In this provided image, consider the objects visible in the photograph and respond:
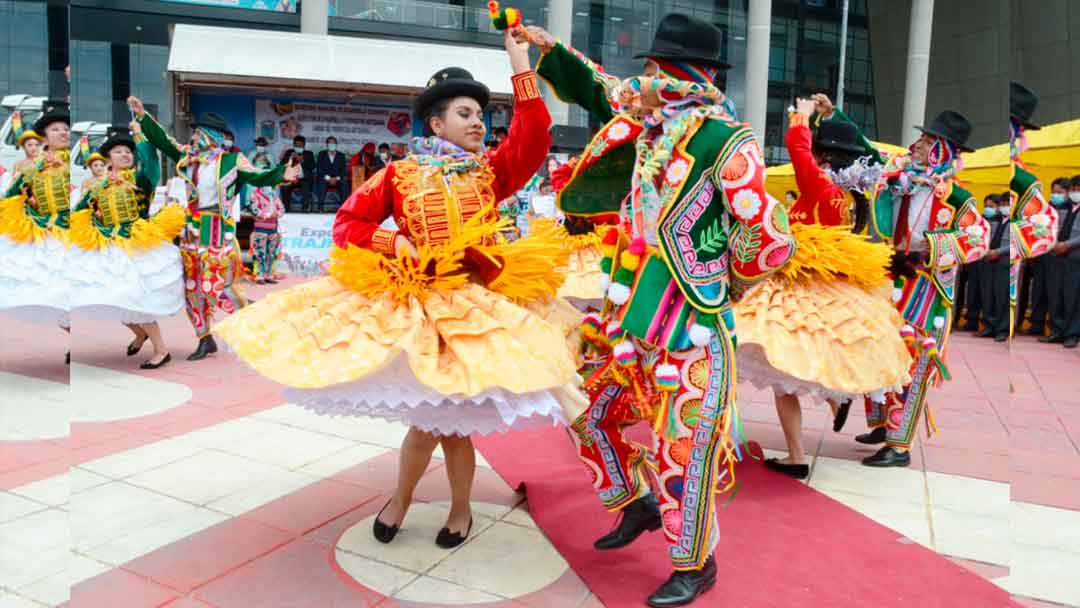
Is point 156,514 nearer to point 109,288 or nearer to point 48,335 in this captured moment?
point 109,288

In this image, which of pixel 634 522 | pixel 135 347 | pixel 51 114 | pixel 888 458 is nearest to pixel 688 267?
pixel 634 522

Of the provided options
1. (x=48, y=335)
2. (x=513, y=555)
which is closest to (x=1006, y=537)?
(x=513, y=555)

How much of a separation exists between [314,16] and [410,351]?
16816 mm

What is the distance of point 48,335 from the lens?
27.3 ft

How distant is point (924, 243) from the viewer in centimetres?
501

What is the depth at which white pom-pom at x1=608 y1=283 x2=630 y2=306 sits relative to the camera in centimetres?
334

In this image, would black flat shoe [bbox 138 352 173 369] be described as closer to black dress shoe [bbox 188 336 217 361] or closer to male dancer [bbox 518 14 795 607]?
black dress shoe [bbox 188 336 217 361]

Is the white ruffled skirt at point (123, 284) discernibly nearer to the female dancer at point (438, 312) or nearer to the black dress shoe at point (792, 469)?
the female dancer at point (438, 312)

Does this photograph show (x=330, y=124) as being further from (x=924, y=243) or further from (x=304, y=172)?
(x=924, y=243)

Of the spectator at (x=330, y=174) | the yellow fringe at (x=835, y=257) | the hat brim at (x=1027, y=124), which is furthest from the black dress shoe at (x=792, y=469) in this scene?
the spectator at (x=330, y=174)

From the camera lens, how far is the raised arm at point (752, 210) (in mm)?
3053

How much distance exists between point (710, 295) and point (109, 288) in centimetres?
534

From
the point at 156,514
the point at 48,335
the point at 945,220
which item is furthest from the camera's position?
the point at 48,335

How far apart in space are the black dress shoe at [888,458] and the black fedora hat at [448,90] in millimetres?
3267
